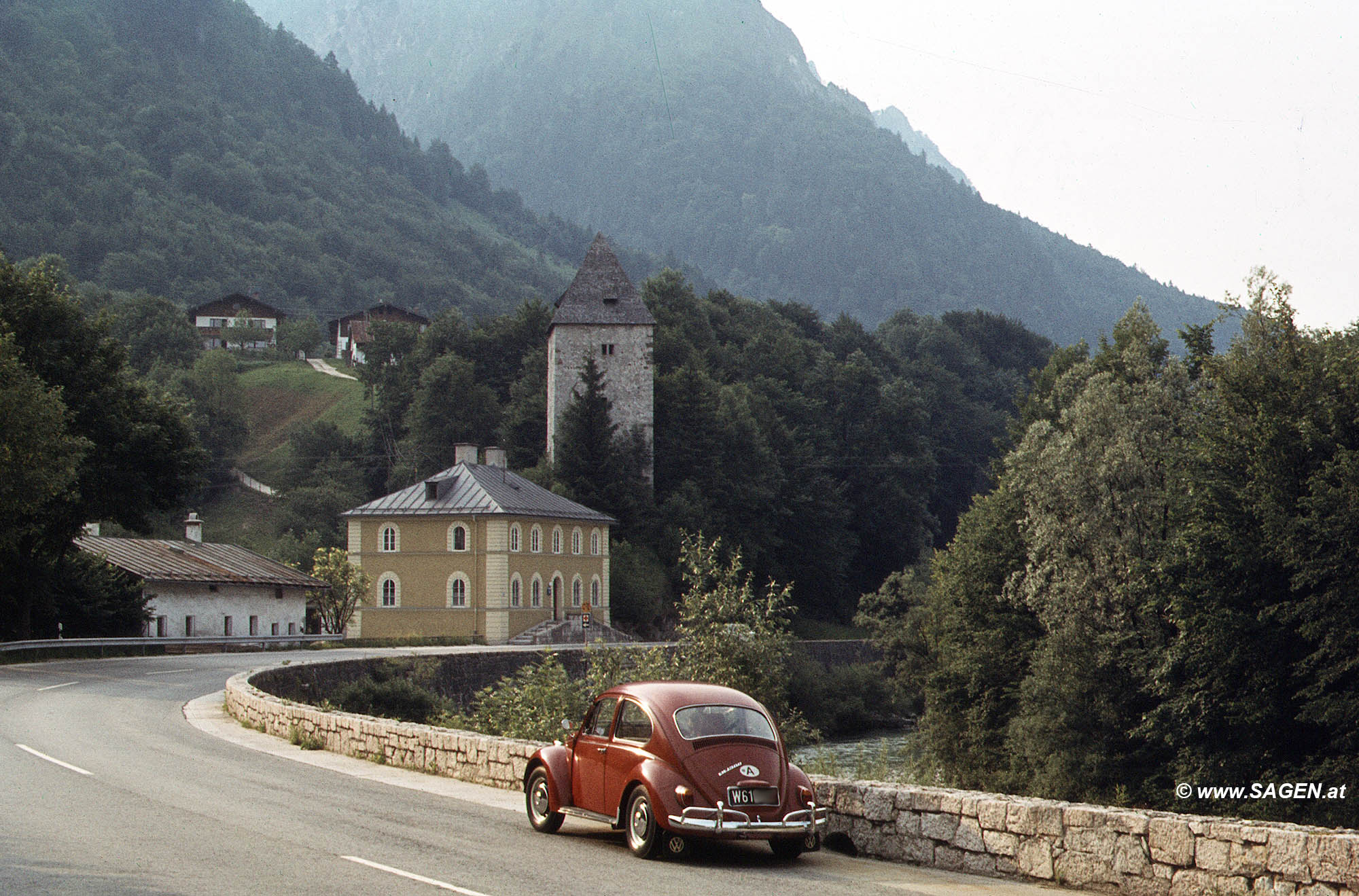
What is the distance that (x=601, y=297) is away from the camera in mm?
97812

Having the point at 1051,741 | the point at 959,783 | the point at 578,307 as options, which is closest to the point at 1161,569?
the point at 1051,741

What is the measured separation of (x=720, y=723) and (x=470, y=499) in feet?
199

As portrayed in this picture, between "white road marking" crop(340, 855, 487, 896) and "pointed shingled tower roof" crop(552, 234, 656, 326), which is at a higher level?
"pointed shingled tower roof" crop(552, 234, 656, 326)

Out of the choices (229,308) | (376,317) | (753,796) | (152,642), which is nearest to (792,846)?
(753,796)

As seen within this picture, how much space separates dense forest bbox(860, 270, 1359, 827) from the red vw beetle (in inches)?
878

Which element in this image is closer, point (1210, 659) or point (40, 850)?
point (40, 850)

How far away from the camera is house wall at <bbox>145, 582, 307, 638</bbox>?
184ft

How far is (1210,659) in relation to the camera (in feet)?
119

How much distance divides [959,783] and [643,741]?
3326cm

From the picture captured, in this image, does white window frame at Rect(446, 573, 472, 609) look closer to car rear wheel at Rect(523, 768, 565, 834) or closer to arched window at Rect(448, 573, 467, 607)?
arched window at Rect(448, 573, 467, 607)

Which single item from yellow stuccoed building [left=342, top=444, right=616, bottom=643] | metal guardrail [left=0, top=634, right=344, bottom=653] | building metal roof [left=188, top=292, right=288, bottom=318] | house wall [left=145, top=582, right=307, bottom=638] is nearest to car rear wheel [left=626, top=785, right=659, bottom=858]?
metal guardrail [left=0, top=634, right=344, bottom=653]

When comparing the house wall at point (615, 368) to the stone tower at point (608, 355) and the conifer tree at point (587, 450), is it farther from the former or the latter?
the conifer tree at point (587, 450)

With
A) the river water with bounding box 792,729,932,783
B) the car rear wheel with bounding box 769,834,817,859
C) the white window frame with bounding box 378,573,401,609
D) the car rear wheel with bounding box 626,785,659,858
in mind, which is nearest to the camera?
the car rear wheel with bounding box 626,785,659,858

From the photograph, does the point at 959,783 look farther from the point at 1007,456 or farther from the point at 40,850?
the point at 40,850
